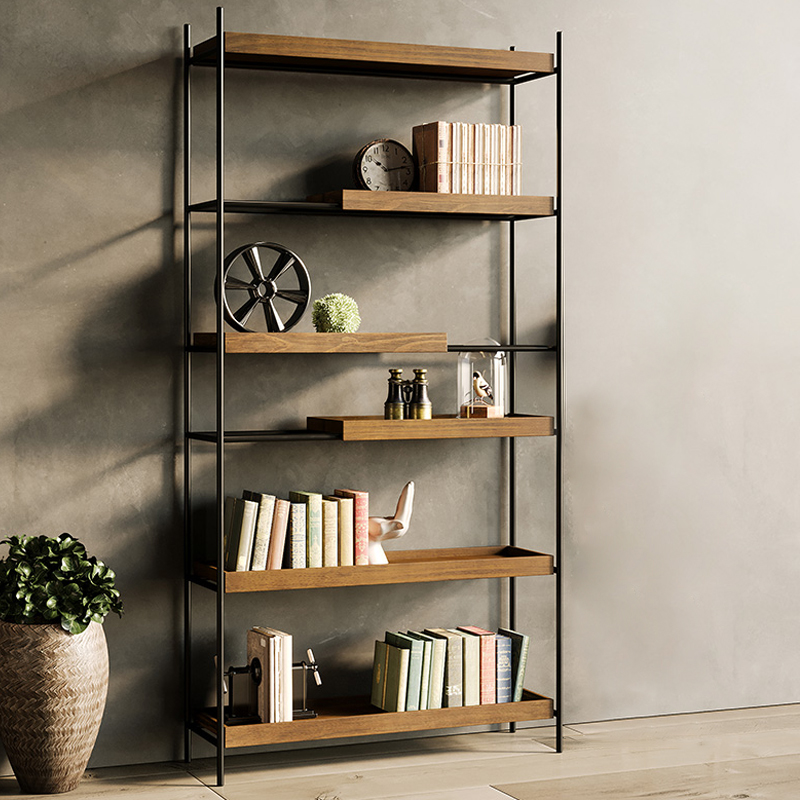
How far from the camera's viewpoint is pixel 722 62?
4473mm

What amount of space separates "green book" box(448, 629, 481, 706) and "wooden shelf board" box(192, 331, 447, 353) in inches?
36.5

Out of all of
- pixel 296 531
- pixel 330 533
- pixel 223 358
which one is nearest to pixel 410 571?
pixel 330 533

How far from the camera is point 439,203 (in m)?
3.82

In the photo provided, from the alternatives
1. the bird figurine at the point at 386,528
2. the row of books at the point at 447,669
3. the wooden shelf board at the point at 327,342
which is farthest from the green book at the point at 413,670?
the wooden shelf board at the point at 327,342

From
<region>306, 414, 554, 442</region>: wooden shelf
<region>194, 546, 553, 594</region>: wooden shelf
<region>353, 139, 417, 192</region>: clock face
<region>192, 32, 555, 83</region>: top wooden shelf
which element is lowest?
<region>194, 546, 553, 594</region>: wooden shelf

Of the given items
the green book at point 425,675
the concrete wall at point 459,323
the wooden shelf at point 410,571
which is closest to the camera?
the wooden shelf at point 410,571

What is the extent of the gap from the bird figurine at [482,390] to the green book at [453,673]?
29.8 inches

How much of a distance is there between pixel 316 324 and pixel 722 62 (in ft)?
6.10

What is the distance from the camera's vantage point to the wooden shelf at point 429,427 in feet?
12.2

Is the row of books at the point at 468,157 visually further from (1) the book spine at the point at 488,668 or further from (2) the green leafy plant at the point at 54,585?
(2) the green leafy plant at the point at 54,585

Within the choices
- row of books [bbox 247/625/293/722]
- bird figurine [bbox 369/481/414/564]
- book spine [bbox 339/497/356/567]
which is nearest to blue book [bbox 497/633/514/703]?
bird figurine [bbox 369/481/414/564]

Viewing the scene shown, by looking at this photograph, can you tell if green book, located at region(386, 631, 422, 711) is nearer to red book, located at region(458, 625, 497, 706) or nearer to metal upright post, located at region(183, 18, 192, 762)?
red book, located at region(458, 625, 497, 706)

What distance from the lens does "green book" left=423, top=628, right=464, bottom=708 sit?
390 centimetres

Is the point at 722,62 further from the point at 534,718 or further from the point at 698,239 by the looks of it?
the point at 534,718
